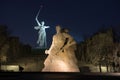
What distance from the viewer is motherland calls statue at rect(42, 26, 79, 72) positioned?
153ft

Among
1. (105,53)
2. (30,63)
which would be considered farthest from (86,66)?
(30,63)

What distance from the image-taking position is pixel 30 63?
61.4 meters

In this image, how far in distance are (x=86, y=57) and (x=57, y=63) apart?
71.3 ft

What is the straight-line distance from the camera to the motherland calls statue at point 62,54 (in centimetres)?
4659

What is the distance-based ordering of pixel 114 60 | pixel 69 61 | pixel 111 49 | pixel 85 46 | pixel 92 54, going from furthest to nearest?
pixel 85 46, pixel 92 54, pixel 111 49, pixel 114 60, pixel 69 61

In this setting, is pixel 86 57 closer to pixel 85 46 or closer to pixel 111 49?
pixel 85 46

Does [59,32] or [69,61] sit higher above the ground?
[59,32]

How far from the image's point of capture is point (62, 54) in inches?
1860

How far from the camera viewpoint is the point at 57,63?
1843 inches

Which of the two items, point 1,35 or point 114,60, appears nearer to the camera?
point 114,60

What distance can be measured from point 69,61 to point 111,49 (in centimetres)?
1427

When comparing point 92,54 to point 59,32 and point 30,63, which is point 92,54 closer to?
point 30,63

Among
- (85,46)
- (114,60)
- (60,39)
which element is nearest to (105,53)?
(114,60)

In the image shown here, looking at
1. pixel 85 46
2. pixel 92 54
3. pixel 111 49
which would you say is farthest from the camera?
pixel 85 46
